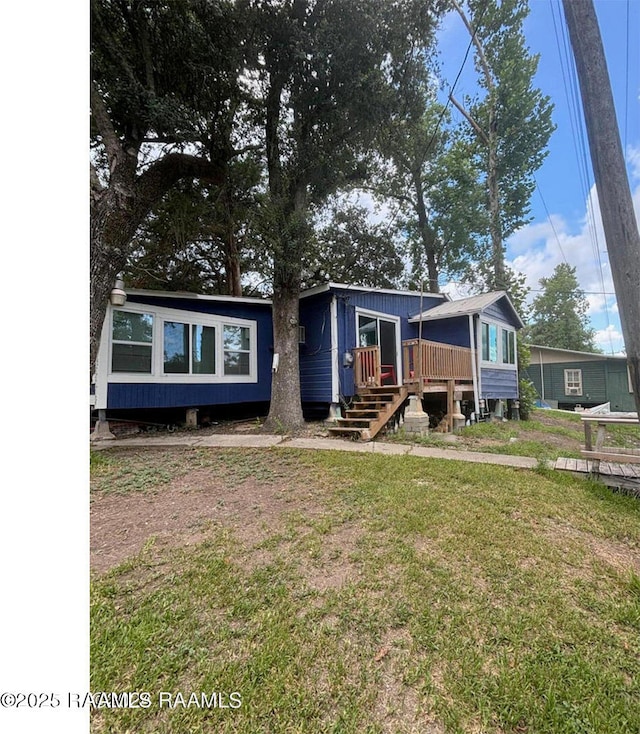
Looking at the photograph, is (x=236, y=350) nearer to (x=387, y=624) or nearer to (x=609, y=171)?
(x=387, y=624)

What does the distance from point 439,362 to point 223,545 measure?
650 cm

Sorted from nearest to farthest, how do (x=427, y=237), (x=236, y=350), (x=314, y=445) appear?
(x=314, y=445) < (x=236, y=350) < (x=427, y=237)

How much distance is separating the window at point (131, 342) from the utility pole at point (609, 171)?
25.1 feet

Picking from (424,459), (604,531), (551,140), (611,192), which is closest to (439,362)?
(424,459)

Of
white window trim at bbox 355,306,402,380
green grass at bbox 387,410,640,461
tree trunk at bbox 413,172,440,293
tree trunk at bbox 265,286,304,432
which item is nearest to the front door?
white window trim at bbox 355,306,402,380

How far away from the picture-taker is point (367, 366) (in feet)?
26.3

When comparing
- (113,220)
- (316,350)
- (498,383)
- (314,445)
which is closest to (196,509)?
(314,445)

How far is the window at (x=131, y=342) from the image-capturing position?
279 inches

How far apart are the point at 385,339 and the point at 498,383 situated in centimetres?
362

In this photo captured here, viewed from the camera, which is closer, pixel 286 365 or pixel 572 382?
pixel 286 365

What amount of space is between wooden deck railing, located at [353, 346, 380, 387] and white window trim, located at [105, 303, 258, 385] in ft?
9.02

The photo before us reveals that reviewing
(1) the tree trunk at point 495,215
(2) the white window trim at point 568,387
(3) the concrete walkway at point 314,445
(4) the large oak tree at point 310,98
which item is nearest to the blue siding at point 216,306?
(4) the large oak tree at point 310,98

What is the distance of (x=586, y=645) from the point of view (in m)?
1.67
